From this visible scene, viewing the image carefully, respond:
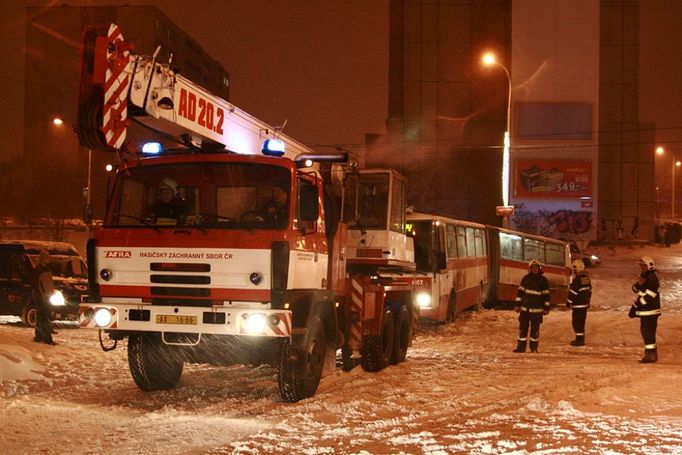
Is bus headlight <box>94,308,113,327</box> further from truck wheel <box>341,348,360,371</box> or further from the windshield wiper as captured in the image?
truck wheel <box>341,348,360,371</box>

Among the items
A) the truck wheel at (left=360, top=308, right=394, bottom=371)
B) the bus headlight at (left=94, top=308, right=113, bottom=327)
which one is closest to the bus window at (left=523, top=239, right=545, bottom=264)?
the truck wheel at (left=360, top=308, right=394, bottom=371)

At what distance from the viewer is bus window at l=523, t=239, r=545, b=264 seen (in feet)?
102

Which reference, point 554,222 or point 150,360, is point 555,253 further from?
point 554,222

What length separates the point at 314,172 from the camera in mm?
10000

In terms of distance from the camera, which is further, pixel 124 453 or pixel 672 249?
pixel 672 249

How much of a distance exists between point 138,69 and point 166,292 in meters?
2.52

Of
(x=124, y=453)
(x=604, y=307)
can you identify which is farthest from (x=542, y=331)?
(x=124, y=453)

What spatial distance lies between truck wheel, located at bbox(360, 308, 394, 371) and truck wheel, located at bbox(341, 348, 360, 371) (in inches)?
7.2

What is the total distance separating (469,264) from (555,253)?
30.8 feet

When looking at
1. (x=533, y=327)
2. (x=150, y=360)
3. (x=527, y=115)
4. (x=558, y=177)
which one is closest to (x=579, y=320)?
(x=533, y=327)

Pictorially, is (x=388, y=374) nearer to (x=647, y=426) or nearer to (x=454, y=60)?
(x=647, y=426)

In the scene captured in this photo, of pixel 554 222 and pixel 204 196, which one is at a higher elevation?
pixel 554 222

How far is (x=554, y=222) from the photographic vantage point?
59.9 m

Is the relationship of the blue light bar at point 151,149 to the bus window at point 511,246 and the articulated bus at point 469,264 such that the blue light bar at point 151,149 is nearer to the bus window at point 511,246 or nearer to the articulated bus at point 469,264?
the articulated bus at point 469,264
